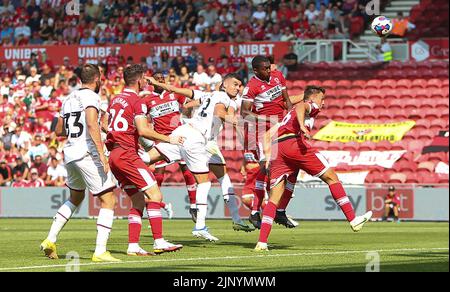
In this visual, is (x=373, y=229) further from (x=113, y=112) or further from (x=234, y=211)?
(x=113, y=112)

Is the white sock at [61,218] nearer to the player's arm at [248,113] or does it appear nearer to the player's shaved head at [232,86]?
the player's shaved head at [232,86]

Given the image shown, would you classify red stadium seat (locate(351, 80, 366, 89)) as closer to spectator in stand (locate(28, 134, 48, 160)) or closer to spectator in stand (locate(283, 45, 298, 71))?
spectator in stand (locate(283, 45, 298, 71))

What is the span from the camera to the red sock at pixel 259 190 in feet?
62.3

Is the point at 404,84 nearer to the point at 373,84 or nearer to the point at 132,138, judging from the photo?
the point at 373,84

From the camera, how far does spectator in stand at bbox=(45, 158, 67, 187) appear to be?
31938 millimetres

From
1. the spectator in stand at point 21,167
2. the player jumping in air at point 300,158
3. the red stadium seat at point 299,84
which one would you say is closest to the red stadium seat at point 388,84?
the red stadium seat at point 299,84

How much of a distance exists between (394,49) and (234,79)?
1776cm

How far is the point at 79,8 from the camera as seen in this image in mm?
39156

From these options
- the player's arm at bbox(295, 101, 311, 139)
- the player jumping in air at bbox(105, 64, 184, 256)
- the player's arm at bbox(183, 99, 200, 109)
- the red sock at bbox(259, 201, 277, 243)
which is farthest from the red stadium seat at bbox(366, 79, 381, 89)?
the player jumping in air at bbox(105, 64, 184, 256)

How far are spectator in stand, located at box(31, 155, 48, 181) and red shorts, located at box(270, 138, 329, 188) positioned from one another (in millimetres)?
16870

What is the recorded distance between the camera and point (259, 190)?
62.6ft

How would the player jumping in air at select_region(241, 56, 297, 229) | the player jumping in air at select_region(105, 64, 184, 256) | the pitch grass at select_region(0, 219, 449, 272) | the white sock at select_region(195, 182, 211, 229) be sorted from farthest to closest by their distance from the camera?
the player jumping in air at select_region(241, 56, 297, 229) < the white sock at select_region(195, 182, 211, 229) < the player jumping in air at select_region(105, 64, 184, 256) < the pitch grass at select_region(0, 219, 449, 272)
